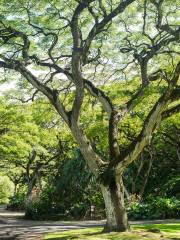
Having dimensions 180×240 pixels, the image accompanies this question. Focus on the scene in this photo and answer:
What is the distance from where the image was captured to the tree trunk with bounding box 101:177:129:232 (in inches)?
580

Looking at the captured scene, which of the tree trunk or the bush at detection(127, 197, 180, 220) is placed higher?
the bush at detection(127, 197, 180, 220)

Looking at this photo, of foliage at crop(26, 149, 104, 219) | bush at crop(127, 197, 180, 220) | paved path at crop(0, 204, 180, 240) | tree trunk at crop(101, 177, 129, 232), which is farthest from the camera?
foliage at crop(26, 149, 104, 219)

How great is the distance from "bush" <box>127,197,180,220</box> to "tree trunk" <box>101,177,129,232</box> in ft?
35.4

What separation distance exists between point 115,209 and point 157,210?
11543 millimetres

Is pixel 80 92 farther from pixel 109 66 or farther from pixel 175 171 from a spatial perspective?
pixel 175 171

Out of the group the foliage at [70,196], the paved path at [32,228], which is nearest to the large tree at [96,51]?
the paved path at [32,228]

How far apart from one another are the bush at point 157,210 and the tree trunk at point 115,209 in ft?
35.4

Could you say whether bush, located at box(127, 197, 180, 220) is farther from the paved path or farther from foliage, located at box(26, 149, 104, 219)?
foliage, located at box(26, 149, 104, 219)

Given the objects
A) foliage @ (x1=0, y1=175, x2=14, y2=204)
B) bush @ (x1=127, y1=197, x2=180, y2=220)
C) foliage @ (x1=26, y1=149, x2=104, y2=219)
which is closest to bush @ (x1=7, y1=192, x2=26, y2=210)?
foliage @ (x1=0, y1=175, x2=14, y2=204)

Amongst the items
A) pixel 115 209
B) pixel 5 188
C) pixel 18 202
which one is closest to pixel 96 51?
pixel 115 209

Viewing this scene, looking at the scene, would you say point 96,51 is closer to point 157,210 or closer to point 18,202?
point 157,210

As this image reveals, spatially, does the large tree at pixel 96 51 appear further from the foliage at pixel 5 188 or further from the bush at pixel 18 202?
the foliage at pixel 5 188

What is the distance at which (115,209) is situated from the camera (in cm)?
1473

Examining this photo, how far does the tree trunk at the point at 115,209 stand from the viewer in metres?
14.7
